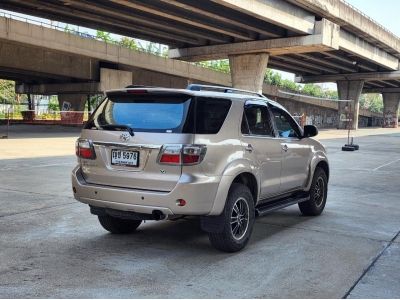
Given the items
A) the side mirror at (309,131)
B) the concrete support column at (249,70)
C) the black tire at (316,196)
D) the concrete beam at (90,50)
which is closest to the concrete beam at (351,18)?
the concrete support column at (249,70)

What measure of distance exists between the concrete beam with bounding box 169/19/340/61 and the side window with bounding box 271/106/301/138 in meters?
28.1

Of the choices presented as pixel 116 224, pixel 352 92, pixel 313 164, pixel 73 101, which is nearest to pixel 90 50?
pixel 73 101

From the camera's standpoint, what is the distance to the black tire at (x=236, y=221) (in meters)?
5.18

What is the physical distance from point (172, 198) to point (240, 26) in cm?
2804

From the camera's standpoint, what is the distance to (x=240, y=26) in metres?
31.4

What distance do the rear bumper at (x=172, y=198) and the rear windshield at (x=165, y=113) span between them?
524 millimetres

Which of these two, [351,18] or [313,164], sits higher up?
[351,18]

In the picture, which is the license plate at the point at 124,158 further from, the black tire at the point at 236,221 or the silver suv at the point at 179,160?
the black tire at the point at 236,221

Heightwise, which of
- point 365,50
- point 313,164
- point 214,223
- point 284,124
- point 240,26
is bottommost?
point 214,223

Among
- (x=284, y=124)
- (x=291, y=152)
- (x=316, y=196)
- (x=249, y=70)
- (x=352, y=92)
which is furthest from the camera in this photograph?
(x=352, y=92)

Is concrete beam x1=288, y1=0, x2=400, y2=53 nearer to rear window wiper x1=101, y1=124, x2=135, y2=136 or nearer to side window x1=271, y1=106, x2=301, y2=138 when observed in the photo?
side window x1=271, y1=106, x2=301, y2=138

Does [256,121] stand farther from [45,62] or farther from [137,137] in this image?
[45,62]

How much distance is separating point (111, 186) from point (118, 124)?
66cm

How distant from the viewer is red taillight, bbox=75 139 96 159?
5.35m
